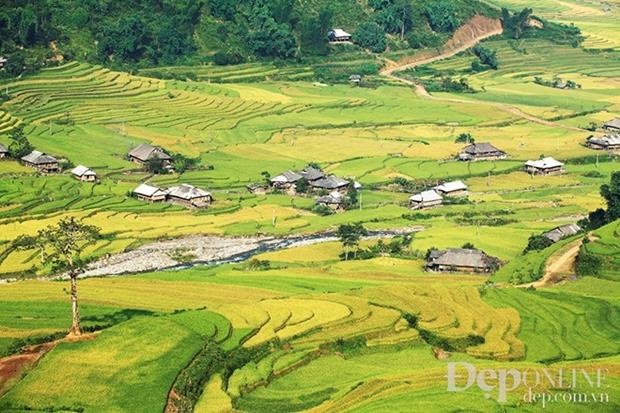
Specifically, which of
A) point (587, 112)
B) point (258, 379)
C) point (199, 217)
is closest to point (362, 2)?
point (587, 112)

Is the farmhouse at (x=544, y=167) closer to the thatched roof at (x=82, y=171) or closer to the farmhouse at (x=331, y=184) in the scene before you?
the farmhouse at (x=331, y=184)

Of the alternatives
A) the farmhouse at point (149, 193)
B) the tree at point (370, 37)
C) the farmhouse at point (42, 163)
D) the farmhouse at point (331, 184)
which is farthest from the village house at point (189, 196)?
the tree at point (370, 37)

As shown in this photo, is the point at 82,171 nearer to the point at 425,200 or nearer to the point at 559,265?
the point at 425,200

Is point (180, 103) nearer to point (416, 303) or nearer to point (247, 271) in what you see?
point (247, 271)

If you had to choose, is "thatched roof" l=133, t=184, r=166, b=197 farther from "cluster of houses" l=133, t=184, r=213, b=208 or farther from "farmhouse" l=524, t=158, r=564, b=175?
"farmhouse" l=524, t=158, r=564, b=175

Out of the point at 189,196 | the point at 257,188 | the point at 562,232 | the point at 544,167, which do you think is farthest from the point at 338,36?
the point at 562,232
